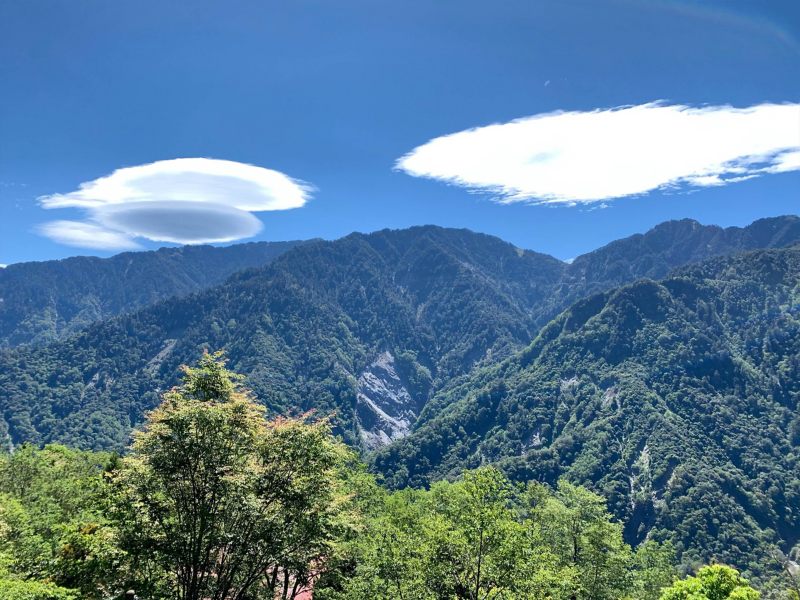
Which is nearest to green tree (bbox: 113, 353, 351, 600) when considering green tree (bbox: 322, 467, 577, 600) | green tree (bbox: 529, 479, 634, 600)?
green tree (bbox: 322, 467, 577, 600)

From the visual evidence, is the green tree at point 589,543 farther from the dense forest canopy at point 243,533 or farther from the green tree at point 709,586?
the dense forest canopy at point 243,533

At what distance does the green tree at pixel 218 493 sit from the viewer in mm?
18812

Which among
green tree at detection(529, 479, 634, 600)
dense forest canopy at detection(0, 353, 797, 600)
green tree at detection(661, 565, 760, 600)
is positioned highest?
dense forest canopy at detection(0, 353, 797, 600)

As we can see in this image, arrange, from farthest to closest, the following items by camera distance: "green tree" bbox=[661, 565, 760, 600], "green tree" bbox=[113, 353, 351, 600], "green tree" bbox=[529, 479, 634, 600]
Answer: "green tree" bbox=[529, 479, 634, 600] → "green tree" bbox=[661, 565, 760, 600] → "green tree" bbox=[113, 353, 351, 600]

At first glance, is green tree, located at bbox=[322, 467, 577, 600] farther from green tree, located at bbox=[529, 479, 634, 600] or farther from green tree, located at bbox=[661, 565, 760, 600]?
green tree, located at bbox=[529, 479, 634, 600]

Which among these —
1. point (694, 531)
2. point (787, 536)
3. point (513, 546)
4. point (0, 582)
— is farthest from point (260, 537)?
point (787, 536)

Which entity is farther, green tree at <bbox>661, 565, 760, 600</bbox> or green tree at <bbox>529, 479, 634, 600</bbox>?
green tree at <bbox>529, 479, 634, 600</bbox>

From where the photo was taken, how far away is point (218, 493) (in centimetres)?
1927

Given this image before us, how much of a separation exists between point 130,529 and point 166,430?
15.8ft

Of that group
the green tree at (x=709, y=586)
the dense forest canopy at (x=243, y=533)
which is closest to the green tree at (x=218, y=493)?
the dense forest canopy at (x=243, y=533)

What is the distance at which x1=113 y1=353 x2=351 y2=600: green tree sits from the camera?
61.7ft

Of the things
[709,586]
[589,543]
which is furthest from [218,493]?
[589,543]

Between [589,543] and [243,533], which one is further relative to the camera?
[589,543]

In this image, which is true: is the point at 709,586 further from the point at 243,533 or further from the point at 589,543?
the point at 243,533
